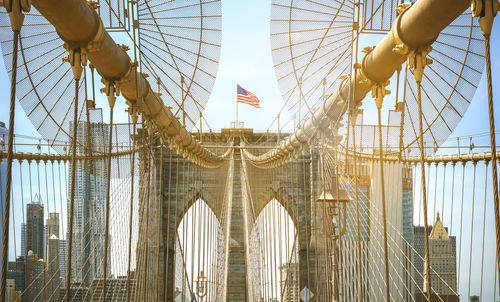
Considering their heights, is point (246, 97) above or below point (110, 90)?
above

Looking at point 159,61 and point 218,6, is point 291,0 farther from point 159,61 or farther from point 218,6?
point 159,61

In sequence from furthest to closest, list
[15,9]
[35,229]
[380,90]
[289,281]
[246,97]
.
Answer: [246,97], [289,281], [35,229], [380,90], [15,9]

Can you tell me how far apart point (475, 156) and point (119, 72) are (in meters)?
6.95

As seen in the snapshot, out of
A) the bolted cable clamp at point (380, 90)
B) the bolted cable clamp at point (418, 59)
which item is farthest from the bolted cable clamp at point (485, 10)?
the bolted cable clamp at point (380, 90)

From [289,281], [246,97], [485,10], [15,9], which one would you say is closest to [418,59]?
[485,10]

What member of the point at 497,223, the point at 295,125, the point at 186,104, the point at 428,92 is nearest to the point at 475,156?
the point at 295,125

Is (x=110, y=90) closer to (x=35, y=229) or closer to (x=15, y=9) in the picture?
(x=15, y=9)

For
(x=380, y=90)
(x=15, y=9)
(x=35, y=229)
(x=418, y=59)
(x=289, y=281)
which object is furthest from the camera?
(x=289, y=281)

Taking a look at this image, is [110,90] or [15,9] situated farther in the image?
[110,90]

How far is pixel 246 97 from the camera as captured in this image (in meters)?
19.0

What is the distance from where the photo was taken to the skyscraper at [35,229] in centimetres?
1299

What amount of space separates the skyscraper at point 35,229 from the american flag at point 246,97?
7328 millimetres

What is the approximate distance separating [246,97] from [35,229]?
7.55 metres

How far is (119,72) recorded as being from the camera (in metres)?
5.22
